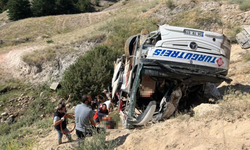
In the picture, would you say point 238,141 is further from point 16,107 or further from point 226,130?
point 16,107

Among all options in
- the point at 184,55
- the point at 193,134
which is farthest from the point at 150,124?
the point at 184,55

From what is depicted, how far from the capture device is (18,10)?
3866 cm

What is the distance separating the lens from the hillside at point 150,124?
414 cm

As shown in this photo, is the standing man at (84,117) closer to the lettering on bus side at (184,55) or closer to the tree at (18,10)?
the lettering on bus side at (184,55)

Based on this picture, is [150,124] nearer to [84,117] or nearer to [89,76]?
[84,117]

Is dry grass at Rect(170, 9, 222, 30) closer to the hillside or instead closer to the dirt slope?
the hillside

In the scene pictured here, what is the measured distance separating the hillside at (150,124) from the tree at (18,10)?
1114 cm

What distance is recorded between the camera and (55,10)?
4153cm

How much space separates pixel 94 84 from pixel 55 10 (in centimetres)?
3532

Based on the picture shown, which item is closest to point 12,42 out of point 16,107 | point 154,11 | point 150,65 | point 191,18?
point 16,107

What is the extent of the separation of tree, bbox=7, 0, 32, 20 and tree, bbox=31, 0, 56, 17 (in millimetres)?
1430

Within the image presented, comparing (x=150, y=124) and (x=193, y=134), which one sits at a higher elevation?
(x=193, y=134)

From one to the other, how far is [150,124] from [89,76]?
589 cm

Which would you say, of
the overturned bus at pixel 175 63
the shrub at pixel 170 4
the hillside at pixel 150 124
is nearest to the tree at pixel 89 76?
the hillside at pixel 150 124
